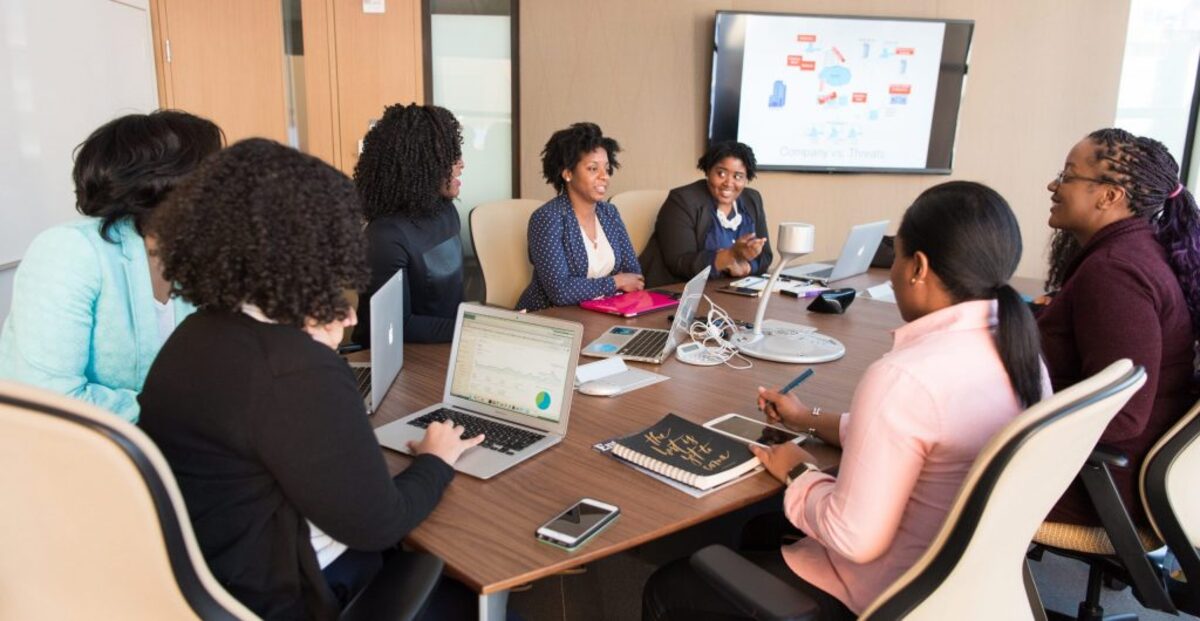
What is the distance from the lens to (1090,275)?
1.67 metres

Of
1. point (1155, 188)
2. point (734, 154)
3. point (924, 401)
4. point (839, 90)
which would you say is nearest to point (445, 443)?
point (924, 401)

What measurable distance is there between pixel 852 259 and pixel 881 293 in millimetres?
270

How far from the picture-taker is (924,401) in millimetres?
1168

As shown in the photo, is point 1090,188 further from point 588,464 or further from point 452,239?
point 452,239

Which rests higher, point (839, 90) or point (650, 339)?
point (839, 90)

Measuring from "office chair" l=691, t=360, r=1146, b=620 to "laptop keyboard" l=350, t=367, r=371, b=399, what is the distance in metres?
0.90

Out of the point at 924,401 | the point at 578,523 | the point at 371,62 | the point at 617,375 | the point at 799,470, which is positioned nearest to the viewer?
the point at 924,401

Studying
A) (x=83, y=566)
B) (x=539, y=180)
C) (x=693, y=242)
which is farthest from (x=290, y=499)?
(x=539, y=180)

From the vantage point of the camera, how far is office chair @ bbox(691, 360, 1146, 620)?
1.00 m

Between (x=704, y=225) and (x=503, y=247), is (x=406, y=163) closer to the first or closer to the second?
(x=503, y=247)

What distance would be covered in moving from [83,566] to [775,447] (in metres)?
1.11

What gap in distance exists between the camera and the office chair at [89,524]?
0.85m

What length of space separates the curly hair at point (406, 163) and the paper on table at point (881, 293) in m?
1.65

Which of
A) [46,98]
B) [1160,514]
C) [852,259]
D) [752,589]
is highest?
[46,98]
